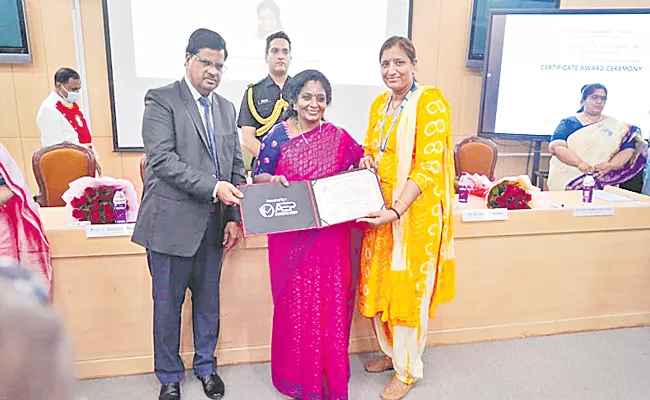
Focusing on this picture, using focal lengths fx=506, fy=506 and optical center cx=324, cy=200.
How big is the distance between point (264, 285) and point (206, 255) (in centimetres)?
37

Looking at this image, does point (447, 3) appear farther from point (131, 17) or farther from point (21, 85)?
point (21, 85)

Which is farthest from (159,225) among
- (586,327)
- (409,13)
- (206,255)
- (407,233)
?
(409,13)

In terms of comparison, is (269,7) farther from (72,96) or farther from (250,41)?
(72,96)

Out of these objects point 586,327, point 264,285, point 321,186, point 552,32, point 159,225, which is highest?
point 552,32

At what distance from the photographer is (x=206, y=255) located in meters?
1.93

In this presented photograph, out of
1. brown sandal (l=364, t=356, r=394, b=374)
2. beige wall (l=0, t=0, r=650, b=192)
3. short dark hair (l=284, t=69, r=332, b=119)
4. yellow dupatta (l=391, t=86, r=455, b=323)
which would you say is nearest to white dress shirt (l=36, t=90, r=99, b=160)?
beige wall (l=0, t=0, r=650, b=192)

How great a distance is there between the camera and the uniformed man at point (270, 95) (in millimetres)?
2664

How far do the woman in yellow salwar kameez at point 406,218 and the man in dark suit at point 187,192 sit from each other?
1.75 feet

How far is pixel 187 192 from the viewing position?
1.76 m

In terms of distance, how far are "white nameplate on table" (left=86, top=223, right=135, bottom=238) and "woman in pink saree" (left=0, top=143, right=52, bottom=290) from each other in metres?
0.16

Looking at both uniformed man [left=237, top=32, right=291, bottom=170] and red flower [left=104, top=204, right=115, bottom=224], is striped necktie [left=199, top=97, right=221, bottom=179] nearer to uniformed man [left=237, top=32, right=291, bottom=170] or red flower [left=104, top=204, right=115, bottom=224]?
red flower [left=104, top=204, right=115, bottom=224]

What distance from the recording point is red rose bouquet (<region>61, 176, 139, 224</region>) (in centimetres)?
209

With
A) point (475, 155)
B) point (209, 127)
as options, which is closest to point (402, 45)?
point (209, 127)

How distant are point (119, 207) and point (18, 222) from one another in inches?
15.5
